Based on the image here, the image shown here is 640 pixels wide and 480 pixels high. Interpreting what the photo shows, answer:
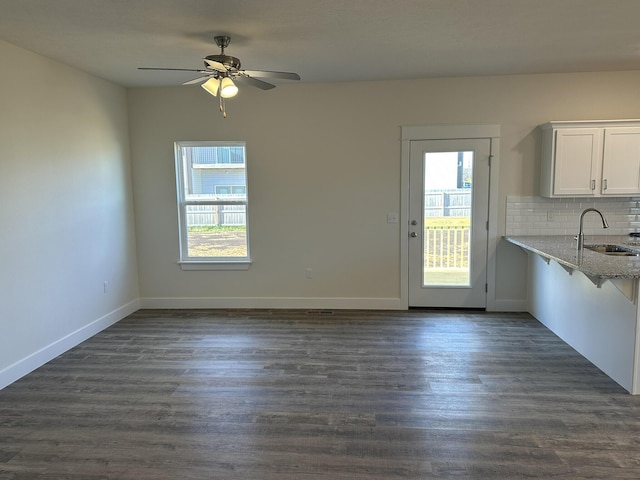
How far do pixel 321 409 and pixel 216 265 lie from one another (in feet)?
9.17

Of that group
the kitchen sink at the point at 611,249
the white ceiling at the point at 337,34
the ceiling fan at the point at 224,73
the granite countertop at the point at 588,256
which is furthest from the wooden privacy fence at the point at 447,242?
the ceiling fan at the point at 224,73

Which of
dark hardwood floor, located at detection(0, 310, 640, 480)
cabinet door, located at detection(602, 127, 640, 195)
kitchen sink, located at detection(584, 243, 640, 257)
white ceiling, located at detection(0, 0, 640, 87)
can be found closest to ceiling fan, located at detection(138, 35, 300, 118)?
white ceiling, located at detection(0, 0, 640, 87)

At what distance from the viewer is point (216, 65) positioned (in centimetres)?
286

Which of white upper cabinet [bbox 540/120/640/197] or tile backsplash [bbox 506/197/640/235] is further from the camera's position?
tile backsplash [bbox 506/197/640/235]

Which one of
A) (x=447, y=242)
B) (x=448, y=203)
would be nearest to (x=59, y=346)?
(x=447, y=242)

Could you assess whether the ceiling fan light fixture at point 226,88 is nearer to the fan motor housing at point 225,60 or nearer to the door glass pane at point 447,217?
the fan motor housing at point 225,60

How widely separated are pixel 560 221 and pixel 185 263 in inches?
176

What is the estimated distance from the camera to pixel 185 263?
16.6 ft

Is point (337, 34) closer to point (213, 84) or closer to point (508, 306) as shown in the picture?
point (213, 84)

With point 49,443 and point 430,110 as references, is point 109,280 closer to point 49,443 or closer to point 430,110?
point 49,443

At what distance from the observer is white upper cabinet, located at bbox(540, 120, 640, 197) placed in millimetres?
4172

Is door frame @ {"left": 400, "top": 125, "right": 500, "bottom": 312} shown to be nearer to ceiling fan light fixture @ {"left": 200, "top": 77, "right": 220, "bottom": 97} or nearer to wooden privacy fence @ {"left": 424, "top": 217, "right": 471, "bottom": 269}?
wooden privacy fence @ {"left": 424, "top": 217, "right": 471, "bottom": 269}

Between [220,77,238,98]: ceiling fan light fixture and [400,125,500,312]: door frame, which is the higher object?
[220,77,238,98]: ceiling fan light fixture

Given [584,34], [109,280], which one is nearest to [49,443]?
[109,280]
